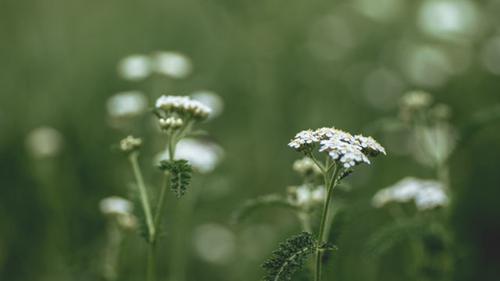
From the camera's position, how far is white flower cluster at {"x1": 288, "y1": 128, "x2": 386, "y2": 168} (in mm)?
2318

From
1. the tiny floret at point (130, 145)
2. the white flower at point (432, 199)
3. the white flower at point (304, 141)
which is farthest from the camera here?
the white flower at point (432, 199)

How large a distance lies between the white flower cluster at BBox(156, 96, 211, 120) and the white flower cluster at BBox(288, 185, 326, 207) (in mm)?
503

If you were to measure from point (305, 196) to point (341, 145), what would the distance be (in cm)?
75

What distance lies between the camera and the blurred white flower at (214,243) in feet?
17.6

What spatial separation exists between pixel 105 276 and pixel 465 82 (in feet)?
17.9

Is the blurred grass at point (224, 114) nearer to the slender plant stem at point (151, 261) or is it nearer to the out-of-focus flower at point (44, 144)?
the out-of-focus flower at point (44, 144)

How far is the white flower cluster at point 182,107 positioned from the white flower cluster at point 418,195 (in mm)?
1203

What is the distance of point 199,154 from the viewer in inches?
163

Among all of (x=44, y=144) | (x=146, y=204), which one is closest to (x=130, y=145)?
(x=146, y=204)

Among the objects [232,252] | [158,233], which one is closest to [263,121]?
[232,252]

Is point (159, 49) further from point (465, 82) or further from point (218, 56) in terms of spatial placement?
point (465, 82)

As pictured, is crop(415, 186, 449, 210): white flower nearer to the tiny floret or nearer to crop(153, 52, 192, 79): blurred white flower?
the tiny floret

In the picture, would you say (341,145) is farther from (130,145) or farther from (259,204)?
(130,145)

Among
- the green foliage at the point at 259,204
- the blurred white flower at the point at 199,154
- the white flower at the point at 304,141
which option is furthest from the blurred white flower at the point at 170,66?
the white flower at the point at 304,141
